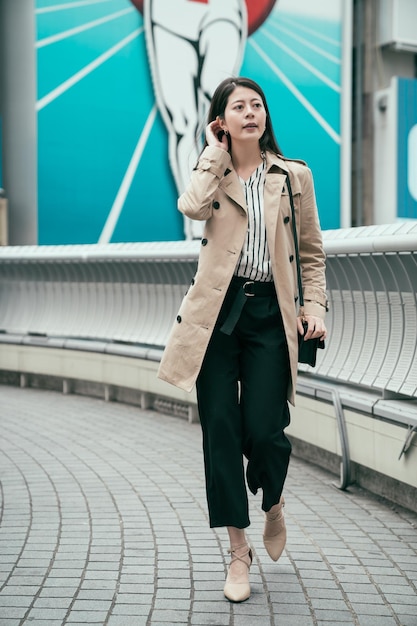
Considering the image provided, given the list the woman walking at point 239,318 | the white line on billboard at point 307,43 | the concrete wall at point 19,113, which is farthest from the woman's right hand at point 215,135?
the white line on billboard at point 307,43

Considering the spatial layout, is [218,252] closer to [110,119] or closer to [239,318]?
[239,318]

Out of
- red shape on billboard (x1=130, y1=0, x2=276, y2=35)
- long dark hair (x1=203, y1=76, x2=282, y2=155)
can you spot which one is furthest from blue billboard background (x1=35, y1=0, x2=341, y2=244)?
long dark hair (x1=203, y1=76, x2=282, y2=155)

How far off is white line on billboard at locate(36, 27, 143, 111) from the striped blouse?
16.0 metres

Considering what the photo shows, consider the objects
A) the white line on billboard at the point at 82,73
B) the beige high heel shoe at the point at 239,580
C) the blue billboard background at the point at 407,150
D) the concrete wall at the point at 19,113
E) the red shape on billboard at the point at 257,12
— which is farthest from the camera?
the blue billboard background at the point at 407,150

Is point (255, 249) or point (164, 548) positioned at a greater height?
point (255, 249)

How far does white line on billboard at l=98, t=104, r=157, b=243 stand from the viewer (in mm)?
19750

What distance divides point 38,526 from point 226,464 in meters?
1.41

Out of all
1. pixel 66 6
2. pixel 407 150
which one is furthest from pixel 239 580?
pixel 407 150

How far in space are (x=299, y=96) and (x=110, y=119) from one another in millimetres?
4825

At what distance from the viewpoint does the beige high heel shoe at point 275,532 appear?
3795mm

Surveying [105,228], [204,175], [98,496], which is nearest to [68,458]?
[98,496]

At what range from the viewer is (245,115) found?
11.7ft

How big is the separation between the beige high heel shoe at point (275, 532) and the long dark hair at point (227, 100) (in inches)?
57.1

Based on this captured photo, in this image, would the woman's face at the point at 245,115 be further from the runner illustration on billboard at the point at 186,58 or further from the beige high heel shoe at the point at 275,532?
the runner illustration on billboard at the point at 186,58
